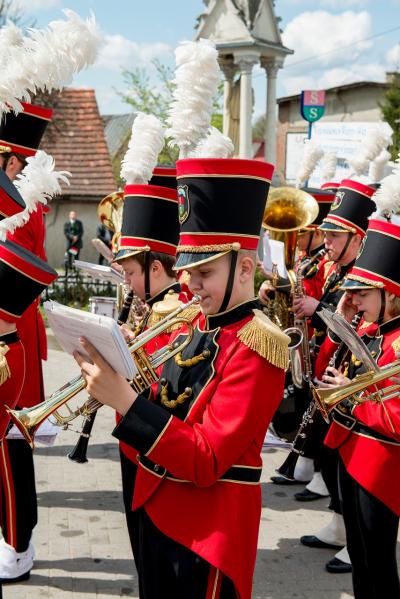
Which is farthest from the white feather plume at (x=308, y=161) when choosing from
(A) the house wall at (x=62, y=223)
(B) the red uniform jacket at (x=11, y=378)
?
(A) the house wall at (x=62, y=223)

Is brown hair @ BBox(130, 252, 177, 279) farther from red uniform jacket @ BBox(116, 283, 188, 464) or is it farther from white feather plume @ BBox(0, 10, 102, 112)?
white feather plume @ BBox(0, 10, 102, 112)

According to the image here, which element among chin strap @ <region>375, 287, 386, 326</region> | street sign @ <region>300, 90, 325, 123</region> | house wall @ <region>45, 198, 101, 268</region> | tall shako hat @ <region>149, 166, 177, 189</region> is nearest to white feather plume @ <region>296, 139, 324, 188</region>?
tall shako hat @ <region>149, 166, 177, 189</region>

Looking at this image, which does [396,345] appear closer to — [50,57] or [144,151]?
[144,151]

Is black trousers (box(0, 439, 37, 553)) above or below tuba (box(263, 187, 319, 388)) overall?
below

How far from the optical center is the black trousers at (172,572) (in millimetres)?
2641

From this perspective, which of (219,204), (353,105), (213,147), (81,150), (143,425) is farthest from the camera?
(353,105)

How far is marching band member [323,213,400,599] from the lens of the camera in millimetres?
3613

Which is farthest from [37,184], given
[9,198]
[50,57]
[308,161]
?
[308,161]

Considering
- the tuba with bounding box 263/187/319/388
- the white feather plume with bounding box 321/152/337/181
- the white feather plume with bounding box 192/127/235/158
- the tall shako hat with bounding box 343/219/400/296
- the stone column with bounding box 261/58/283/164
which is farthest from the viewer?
the stone column with bounding box 261/58/283/164

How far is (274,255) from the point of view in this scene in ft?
19.4

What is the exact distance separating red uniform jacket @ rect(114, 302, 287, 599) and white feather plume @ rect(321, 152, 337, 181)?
551 centimetres

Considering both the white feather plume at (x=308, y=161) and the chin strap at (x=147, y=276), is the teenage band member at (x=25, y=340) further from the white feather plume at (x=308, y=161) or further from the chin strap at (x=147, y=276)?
the white feather plume at (x=308, y=161)

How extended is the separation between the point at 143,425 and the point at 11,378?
3.63 feet

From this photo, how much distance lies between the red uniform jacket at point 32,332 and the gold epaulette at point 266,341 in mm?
2452
